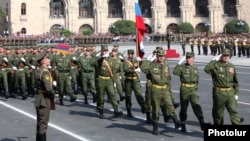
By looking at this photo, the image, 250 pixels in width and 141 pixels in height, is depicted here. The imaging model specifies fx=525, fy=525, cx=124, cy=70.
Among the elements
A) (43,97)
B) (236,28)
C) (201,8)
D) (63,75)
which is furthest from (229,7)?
(43,97)

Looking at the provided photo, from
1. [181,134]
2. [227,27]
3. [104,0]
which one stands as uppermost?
[104,0]

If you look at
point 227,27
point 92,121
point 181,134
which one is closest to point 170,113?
point 181,134

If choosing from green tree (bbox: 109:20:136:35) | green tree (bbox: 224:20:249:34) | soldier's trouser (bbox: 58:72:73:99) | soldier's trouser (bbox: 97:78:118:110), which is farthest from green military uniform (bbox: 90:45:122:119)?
Answer: green tree (bbox: 224:20:249:34)

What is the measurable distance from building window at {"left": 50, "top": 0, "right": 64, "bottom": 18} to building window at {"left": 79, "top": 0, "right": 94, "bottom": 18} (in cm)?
267

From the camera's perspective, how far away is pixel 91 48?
66.8 feet

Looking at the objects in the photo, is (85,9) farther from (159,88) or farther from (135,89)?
(159,88)

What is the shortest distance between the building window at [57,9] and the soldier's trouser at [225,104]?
63212 millimetres

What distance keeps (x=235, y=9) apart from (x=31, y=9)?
28.6m

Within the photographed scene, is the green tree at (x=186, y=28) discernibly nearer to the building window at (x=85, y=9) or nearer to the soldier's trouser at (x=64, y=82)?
the building window at (x=85, y=9)

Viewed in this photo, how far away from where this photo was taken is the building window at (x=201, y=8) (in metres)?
75.2

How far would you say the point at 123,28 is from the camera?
220ft

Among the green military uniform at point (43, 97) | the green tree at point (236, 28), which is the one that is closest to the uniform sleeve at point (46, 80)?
the green military uniform at point (43, 97)

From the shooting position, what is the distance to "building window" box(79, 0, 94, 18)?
74.4 metres

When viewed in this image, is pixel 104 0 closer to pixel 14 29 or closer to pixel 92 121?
pixel 14 29
